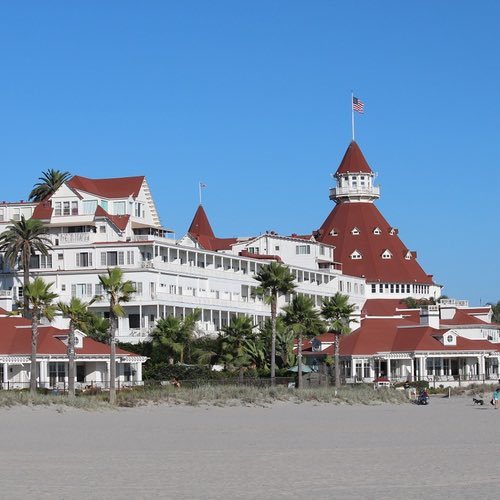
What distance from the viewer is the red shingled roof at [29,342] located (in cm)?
7181

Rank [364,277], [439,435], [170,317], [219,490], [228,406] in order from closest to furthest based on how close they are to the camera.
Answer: [219,490], [439,435], [228,406], [170,317], [364,277]

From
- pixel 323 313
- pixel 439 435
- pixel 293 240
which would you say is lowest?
pixel 439 435

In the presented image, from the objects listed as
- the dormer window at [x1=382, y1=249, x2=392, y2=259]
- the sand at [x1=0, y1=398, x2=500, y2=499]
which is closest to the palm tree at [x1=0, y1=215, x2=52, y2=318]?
the sand at [x1=0, y1=398, x2=500, y2=499]

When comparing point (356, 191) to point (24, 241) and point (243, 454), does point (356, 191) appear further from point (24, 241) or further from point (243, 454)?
point (243, 454)

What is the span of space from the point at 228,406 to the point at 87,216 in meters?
45.6

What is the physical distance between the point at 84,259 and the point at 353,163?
5949 centimetres

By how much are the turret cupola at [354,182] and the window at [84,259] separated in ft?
190

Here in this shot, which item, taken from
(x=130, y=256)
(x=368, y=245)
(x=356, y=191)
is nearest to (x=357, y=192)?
(x=356, y=191)

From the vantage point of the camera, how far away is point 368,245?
455 ft

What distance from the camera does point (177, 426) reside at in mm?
41375

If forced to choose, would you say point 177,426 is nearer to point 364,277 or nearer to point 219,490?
point 219,490

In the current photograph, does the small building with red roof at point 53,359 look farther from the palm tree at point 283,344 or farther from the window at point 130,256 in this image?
the window at point 130,256

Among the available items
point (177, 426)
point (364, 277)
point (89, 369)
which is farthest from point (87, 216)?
point (177, 426)

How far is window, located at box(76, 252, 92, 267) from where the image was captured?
309ft
